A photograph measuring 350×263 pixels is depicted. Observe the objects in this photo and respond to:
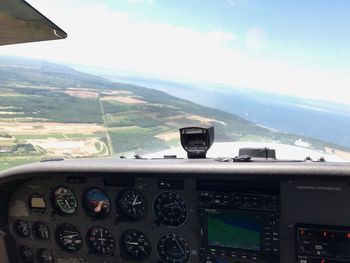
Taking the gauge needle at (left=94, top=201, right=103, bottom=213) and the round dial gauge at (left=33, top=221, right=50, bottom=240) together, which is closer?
the gauge needle at (left=94, top=201, right=103, bottom=213)

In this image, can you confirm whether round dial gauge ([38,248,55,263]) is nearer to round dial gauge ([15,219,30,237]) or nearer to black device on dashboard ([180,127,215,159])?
round dial gauge ([15,219,30,237])

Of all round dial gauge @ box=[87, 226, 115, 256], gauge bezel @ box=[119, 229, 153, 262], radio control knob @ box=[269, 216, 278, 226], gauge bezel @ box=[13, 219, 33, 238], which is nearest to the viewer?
radio control knob @ box=[269, 216, 278, 226]

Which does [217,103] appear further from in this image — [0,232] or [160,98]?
[0,232]

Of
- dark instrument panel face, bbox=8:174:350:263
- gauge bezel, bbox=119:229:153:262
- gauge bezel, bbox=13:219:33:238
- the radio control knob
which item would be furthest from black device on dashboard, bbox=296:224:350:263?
gauge bezel, bbox=13:219:33:238

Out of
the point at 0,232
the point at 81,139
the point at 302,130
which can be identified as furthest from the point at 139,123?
the point at 0,232

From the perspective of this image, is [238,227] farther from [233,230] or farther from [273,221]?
[273,221]

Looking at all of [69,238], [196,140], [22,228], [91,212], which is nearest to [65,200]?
[91,212]

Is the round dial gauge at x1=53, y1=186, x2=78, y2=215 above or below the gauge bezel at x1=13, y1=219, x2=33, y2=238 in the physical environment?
above

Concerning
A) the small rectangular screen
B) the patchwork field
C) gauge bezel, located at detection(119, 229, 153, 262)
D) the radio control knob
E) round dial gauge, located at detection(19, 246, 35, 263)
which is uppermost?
the patchwork field
